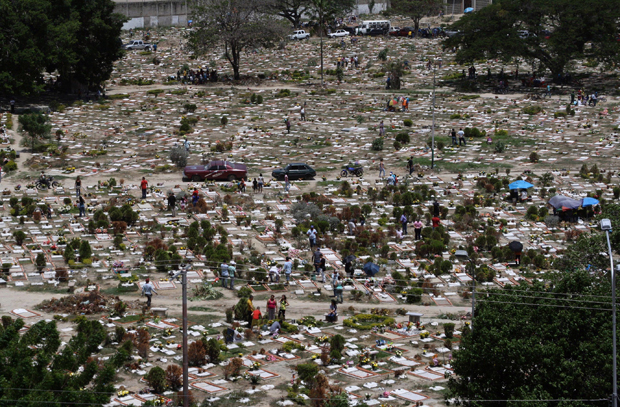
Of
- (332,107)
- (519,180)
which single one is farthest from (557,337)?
(332,107)

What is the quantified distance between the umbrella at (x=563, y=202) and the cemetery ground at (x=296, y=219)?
90 centimetres

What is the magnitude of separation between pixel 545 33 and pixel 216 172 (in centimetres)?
4169

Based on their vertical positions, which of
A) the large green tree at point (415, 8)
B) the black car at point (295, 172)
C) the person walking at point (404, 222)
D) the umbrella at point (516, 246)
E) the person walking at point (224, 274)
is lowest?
the person walking at point (224, 274)

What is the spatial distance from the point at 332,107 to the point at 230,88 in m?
12.4

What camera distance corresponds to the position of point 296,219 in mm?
45438

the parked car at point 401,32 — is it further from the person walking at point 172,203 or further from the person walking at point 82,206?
the person walking at point 82,206

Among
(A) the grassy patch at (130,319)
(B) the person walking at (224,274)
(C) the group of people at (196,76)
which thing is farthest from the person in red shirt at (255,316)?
(C) the group of people at (196,76)

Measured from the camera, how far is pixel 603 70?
82.1m

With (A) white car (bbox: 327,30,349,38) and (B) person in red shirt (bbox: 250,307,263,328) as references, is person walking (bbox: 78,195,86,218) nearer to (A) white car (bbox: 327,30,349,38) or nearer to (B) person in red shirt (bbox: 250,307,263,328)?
(B) person in red shirt (bbox: 250,307,263,328)

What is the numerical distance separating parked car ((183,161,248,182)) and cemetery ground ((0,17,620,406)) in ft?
2.38

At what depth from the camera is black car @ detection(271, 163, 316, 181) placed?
54.0 meters

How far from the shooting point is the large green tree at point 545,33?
254 feet

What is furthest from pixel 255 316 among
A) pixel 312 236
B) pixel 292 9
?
pixel 292 9

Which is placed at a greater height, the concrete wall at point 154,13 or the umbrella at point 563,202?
the concrete wall at point 154,13
